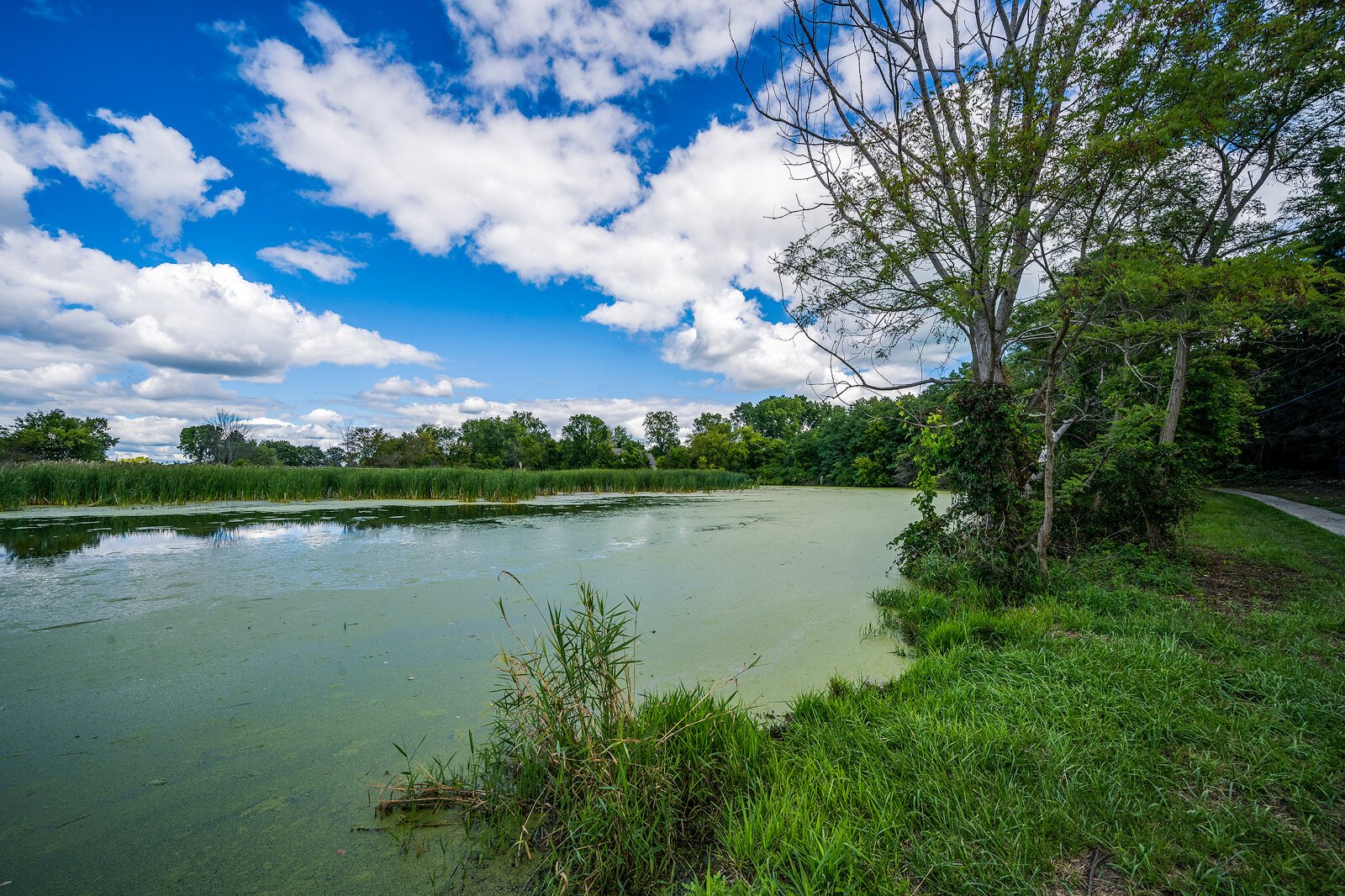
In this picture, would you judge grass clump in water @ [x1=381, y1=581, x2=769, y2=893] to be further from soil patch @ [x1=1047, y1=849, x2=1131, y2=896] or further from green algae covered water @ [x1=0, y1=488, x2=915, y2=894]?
soil patch @ [x1=1047, y1=849, x2=1131, y2=896]

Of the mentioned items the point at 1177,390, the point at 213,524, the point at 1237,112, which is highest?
the point at 1237,112

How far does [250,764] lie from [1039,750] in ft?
9.39

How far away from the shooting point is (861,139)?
4359mm

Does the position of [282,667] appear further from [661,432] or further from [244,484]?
[661,432]

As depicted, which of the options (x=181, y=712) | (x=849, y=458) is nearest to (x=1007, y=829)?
(x=181, y=712)

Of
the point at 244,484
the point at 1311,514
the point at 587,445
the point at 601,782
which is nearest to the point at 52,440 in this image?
the point at 244,484

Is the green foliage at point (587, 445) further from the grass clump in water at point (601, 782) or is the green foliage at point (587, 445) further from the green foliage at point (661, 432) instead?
the grass clump in water at point (601, 782)

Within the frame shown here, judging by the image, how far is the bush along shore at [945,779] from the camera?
127cm

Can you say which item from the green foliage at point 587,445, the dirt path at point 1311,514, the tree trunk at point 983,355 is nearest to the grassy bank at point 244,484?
the tree trunk at point 983,355

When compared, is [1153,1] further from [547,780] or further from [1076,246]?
[547,780]

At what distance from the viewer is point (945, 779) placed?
158cm

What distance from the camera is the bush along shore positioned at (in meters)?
1.27

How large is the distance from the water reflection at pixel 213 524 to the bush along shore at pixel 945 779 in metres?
6.27

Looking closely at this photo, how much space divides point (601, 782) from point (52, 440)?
33647 millimetres
